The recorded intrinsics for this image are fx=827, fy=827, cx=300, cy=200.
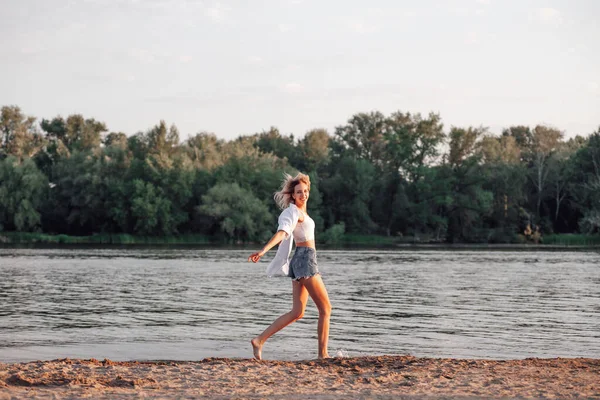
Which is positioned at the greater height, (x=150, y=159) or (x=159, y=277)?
(x=150, y=159)

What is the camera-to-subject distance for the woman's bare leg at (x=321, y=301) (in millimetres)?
9727

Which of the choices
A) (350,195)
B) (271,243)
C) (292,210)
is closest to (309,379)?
(271,243)

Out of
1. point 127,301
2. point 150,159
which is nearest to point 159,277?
point 127,301

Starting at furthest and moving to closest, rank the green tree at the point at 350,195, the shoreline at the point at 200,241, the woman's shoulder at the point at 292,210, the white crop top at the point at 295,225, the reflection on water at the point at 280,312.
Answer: the green tree at the point at 350,195, the shoreline at the point at 200,241, the reflection on water at the point at 280,312, the woman's shoulder at the point at 292,210, the white crop top at the point at 295,225

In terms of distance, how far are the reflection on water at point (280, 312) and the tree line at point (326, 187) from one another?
47.8 m

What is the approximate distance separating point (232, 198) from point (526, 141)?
4266 cm

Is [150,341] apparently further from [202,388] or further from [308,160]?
[308,160]

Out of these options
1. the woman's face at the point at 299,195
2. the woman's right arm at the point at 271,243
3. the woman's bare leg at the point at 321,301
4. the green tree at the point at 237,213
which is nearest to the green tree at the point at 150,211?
the green tree at the point at 237,213

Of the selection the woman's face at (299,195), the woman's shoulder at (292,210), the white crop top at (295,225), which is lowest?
the white crop top at (295,225)

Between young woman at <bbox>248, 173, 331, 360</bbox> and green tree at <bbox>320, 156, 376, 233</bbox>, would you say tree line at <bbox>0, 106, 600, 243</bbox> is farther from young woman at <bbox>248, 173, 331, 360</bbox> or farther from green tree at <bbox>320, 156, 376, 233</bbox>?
young woman at <bbox>248, 173, 331, 360</bbox>

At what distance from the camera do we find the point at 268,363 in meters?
9.34

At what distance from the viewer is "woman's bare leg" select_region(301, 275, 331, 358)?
973 cm

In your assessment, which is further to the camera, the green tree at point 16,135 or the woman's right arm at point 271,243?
the green tree at point 16,135

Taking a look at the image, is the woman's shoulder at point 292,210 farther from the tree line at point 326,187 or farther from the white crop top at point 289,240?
the tree line at point 326,187
